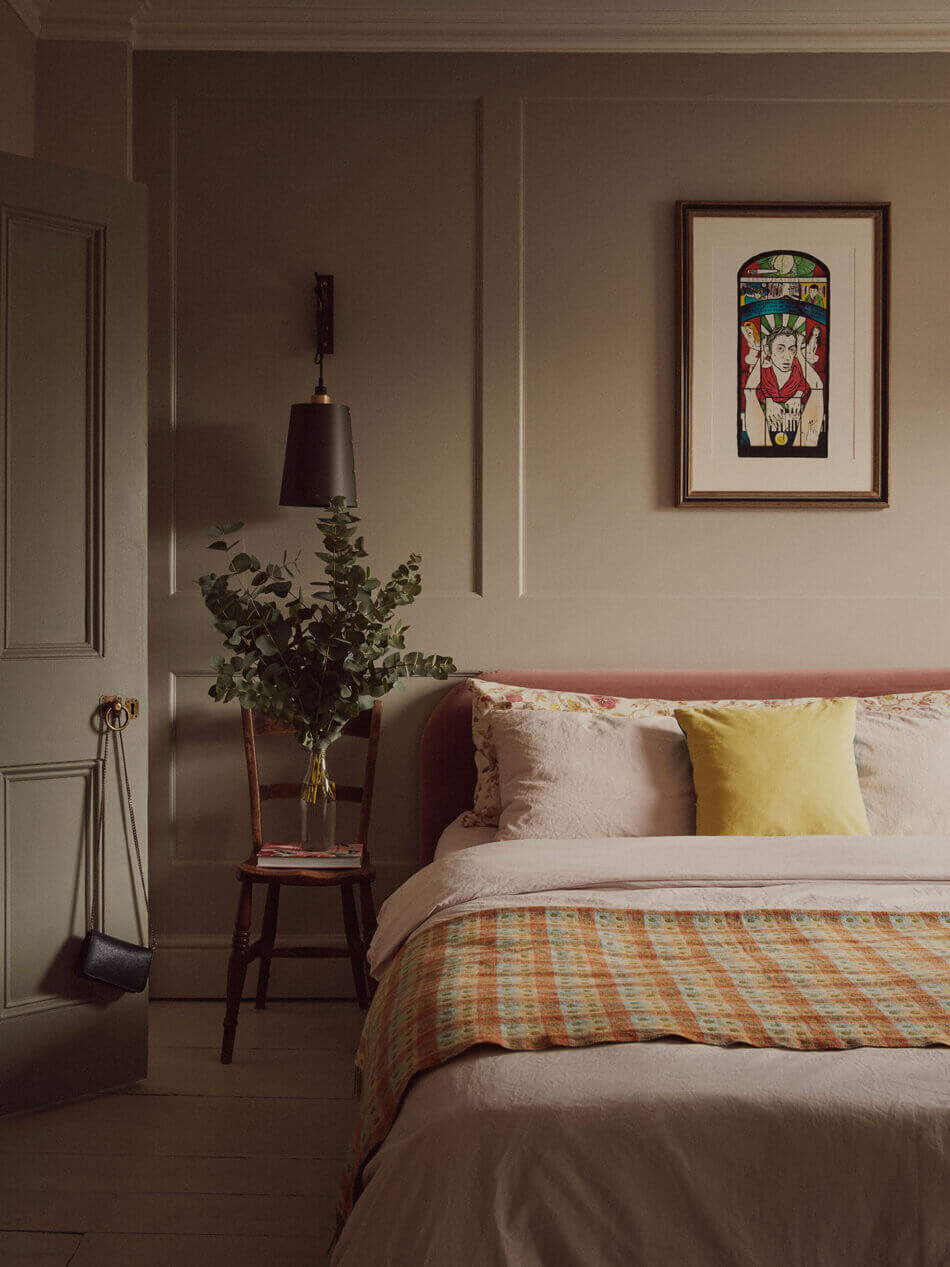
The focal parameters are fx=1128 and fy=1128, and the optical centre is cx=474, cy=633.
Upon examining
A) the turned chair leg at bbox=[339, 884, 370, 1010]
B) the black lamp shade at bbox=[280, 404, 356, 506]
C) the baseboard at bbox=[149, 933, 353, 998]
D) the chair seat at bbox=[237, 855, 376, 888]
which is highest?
the black lamp shade at bbox=[280, 404, 356, 506]

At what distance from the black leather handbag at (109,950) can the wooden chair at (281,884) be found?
0.98 feet

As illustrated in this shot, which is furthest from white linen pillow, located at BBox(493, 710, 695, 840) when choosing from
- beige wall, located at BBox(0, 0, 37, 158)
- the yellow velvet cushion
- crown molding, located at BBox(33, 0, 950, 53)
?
beige wall, located at BBox(0, 0, 37, 158)

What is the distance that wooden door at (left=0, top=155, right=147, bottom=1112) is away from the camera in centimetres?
273

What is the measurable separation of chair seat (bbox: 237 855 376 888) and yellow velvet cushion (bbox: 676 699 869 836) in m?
0.95

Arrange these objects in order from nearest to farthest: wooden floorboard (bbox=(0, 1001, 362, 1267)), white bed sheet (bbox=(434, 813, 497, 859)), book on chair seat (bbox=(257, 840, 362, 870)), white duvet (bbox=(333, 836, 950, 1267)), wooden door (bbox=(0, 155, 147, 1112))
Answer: white duvet (bbox=(333, 836, 950, 1267)) → wooden floorboard (bbox=(0, 1001, 362, 1267)) → wooden door (bbox=(0, 155, 147, 1112)) → white bed sheet (bbox=(434, 813, 497, 859)) → book on chair seat (bbox=(257, 840, 362, 870))

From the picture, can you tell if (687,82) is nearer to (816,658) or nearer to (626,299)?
(626,299)

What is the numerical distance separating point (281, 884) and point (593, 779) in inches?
38.3

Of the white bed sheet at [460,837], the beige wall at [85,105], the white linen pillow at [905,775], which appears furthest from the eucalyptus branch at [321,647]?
the beige wall at [85,105]

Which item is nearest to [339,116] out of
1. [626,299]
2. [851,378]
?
[626,299]

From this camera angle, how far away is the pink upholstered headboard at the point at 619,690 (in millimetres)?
3441

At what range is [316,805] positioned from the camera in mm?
3207

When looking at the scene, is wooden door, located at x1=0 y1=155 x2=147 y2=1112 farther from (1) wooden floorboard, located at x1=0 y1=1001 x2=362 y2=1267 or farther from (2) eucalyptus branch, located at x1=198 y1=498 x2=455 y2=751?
(2) eucalyptus branch, located at x1=198 y1=498 x2=455 y2=751

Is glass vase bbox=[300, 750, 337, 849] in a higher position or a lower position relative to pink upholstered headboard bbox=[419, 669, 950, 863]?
lower

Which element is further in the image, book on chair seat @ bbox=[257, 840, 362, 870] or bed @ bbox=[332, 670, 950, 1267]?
book on chair seat @ bbox=[257, 840, 362, 870]
